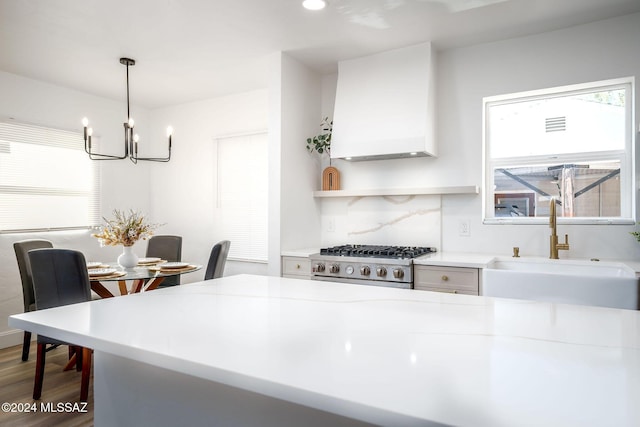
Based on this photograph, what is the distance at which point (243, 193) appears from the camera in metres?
4.51

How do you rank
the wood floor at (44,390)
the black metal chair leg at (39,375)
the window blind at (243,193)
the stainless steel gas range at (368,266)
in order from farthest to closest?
the window blind at (243,193) < the stainless steel gas range at (368,266) < the black metal chair leg at (39,375) < the wood floor at (44,390)

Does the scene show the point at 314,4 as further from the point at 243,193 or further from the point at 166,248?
the point at 166,248

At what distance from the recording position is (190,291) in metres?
1.49

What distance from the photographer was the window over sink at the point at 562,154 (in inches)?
115

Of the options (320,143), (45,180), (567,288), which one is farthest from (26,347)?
(567,288)

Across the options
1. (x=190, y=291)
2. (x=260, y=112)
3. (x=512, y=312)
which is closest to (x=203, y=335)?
(x=190, y=291)

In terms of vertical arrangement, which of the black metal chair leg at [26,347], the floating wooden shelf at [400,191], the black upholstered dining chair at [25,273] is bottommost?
the black metal chair leg at [26,347]

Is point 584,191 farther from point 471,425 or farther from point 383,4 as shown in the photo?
point 471,425

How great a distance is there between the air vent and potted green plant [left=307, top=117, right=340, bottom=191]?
1709 mm

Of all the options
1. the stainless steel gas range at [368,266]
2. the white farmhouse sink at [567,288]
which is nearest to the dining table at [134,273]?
the stainless steel gas range at [368,266]

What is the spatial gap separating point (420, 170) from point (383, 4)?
139 centimetres

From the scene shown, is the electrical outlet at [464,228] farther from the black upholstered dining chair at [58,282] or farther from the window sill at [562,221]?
the black upholstered dining chair at [58,282]

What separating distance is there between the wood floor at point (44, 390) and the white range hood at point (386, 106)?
8.23ft

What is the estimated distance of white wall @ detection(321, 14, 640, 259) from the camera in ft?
9.36
